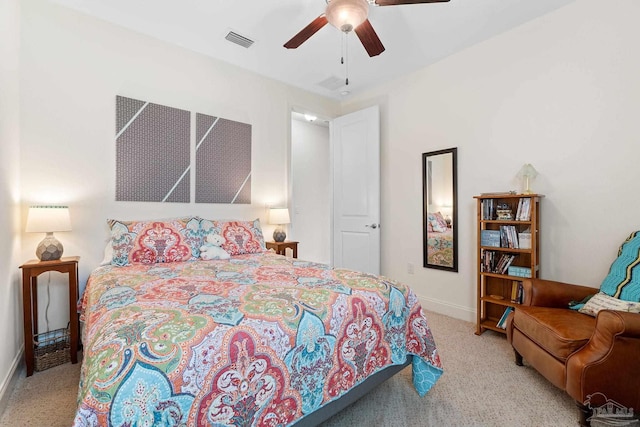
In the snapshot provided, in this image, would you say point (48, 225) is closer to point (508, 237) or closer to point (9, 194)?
point (9, 194)

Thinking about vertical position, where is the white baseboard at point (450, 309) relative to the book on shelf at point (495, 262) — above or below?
below

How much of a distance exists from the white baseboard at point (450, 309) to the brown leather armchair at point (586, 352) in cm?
109

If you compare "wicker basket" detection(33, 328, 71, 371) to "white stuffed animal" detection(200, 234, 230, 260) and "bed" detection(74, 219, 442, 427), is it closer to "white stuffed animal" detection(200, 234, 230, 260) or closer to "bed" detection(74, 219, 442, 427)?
"bed" detection(74, 219, 442, 427)

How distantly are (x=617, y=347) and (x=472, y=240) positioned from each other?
5.43ft

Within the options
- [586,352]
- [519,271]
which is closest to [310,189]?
[519,271]

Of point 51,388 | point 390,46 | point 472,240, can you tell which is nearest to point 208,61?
point 390,46

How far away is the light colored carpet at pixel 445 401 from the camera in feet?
5.23

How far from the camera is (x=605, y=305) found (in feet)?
5.97

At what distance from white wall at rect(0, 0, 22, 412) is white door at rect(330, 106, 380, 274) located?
3.25m

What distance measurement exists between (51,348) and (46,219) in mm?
1006

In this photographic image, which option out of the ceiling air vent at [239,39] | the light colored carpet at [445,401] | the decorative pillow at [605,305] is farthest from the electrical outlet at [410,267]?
the ceiling air vent at [239,39]

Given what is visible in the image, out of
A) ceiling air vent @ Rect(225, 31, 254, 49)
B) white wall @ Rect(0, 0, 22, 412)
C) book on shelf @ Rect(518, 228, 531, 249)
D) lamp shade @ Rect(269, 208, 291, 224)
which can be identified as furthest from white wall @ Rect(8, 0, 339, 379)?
book on shelf @ Rect(518, 228, 531, 249)

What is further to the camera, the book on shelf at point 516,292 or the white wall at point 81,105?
the book on shelf at point 516,292

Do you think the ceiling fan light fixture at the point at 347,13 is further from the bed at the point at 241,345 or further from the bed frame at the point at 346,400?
the bed frame at the point at 346,400
